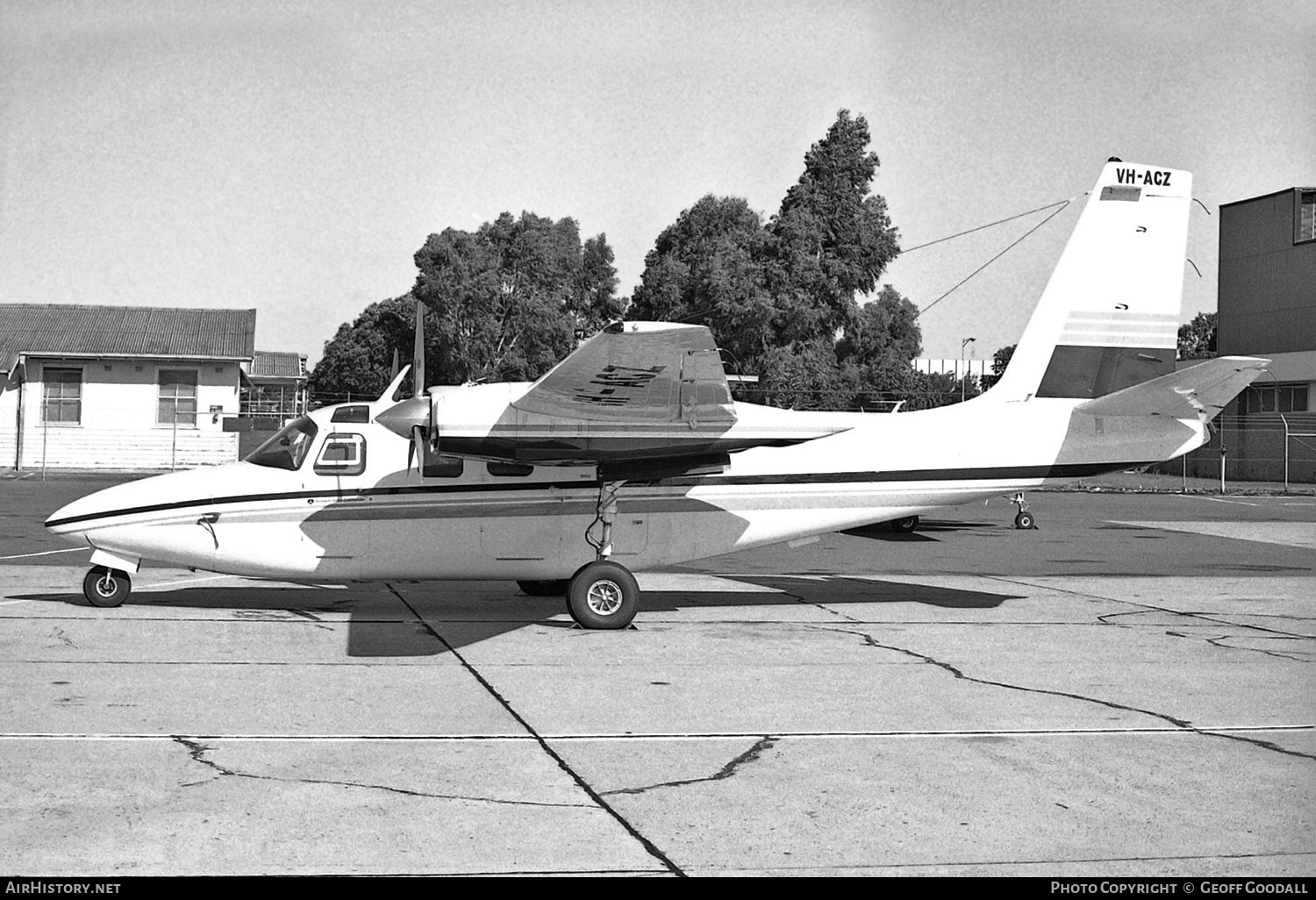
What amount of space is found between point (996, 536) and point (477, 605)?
1376cm

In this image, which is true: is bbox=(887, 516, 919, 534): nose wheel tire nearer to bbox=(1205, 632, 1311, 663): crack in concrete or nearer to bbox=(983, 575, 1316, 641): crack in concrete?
bbox=(983, 575, 1316, 641): crack in concrete

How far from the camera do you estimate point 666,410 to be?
12352 mm

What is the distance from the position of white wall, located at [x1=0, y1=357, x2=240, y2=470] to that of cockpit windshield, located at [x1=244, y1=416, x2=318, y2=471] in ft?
107

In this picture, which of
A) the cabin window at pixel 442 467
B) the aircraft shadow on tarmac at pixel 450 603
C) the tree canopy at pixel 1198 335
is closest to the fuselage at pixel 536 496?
the cabin window at pixel 442 467

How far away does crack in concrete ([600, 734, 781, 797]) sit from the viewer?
22.9 ft

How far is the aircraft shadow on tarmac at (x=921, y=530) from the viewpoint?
82.6ft

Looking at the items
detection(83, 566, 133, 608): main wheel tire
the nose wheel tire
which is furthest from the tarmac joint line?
the nose wheel tire

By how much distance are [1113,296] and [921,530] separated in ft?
40.9

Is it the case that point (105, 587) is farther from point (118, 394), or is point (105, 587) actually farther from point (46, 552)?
point (118, 394)

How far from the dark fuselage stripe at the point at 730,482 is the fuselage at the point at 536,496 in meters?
0.01

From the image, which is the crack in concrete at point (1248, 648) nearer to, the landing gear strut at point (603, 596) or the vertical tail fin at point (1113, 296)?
the vertical tail fin at point (1113, 296)

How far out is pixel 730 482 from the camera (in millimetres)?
14023

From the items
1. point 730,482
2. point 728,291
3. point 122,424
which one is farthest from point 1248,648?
point 122,424

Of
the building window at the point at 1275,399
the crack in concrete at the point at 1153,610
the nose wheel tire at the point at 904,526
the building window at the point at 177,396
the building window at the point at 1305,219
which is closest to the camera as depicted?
the crack in concrete at the point at 1153,610
